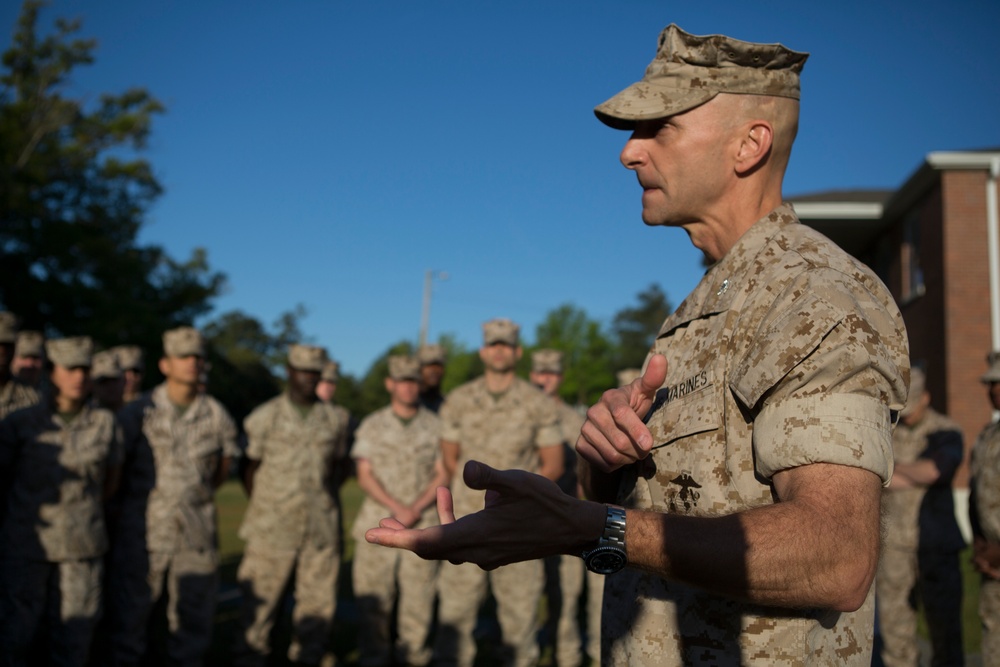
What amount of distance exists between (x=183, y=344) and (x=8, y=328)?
190 cm

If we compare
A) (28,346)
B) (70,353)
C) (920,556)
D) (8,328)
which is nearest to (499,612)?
(920,556)

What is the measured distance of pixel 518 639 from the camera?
696 cm

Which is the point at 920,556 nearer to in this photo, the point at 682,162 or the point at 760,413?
the point at 682,162

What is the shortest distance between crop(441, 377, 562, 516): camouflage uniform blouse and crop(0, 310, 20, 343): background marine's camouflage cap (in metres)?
3.97

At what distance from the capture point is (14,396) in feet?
25.6

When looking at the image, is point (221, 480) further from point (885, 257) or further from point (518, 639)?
point (885, 257)

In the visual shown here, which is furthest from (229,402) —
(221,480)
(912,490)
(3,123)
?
(912,490)

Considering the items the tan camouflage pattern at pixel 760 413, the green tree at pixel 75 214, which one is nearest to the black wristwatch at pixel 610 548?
the tan camouflage pattern at pixel 760 413

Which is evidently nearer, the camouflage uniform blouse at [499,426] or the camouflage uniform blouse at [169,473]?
the camouflage uniform blouse at [169,473]

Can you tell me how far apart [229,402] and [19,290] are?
10052 millimetres

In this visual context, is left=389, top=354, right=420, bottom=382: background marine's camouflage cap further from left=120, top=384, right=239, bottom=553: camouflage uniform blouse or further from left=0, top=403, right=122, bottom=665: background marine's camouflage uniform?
left=0, top=403, right=122, bottom=665: background marine's camouflage uniform

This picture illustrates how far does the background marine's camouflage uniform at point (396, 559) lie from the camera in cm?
725

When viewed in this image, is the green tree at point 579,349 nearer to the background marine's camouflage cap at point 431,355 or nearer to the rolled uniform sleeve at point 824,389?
the background marine's camouflage cap at point 431,355

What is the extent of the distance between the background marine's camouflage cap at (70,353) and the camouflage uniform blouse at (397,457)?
7.84 ft
